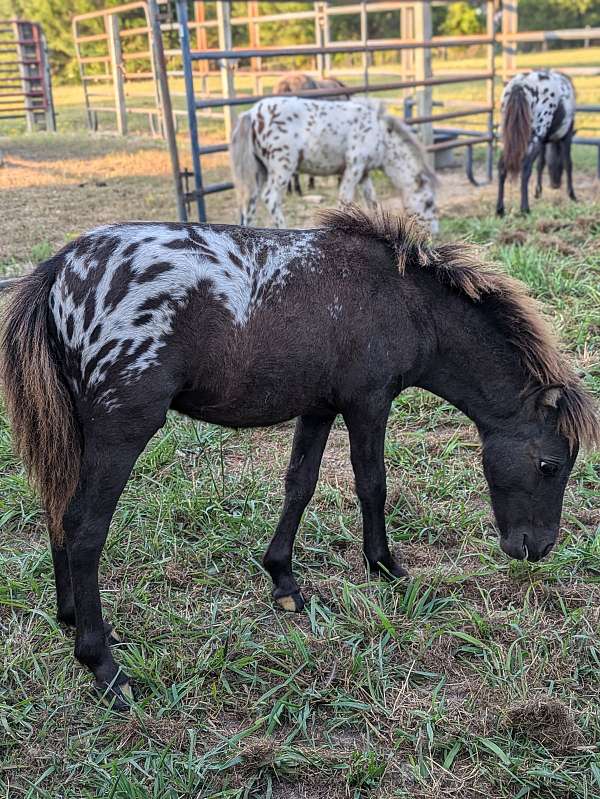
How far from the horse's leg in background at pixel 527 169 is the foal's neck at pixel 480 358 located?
5.90 meters

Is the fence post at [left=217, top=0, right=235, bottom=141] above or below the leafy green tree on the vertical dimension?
below

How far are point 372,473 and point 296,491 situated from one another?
1.10 feet

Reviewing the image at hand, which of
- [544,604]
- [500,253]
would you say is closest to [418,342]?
[544,604]

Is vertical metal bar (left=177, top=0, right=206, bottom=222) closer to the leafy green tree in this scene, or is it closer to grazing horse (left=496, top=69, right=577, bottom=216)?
grazing horse (left=496, top=69, right=577, bottom=216)

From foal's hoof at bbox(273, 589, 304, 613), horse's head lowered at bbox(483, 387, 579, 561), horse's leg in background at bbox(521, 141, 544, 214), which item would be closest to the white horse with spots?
horse's leg in background at bbox(521, 141, 544, 214)

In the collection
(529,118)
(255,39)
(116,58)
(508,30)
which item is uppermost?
(255,39)

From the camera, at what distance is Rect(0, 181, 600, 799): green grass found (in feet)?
6.99

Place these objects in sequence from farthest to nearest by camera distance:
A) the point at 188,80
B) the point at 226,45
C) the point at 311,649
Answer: the point at 226,45
the point at 188,80
the point at 311,649

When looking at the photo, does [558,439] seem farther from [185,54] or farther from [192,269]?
[185,54]

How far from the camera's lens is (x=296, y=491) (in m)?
2.94

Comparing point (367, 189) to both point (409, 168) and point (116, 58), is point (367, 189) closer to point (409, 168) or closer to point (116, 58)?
point (409, 168)

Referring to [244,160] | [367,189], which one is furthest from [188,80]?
[367,189]

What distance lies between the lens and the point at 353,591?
112 inches

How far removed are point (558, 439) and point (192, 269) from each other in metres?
1.39
